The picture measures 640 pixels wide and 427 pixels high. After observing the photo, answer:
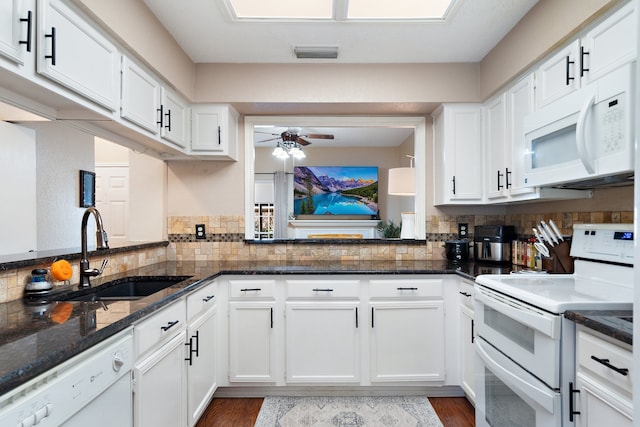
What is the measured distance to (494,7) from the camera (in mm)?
2029

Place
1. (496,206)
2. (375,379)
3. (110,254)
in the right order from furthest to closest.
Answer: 1. (496,206)
2. (375,379)
3. (110,254)

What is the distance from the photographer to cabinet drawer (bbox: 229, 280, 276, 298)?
2.43 m

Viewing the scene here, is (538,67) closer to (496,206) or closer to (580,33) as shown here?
(580,33)

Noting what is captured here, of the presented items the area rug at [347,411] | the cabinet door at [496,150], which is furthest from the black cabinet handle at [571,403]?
the cabinet door at [496,150]

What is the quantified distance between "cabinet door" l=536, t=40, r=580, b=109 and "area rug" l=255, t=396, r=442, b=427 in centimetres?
200

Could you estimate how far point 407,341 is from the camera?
7.97 ft

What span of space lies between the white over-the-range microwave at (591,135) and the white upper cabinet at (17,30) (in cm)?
206

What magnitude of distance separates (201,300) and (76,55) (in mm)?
1367

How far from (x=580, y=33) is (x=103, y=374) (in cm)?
246

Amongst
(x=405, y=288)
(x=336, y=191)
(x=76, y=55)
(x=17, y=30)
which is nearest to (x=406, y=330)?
(x=405, y=288)

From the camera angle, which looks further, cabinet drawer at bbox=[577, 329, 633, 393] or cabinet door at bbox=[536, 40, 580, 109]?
cabinet door at bbox=[536, 40, 580, 109]

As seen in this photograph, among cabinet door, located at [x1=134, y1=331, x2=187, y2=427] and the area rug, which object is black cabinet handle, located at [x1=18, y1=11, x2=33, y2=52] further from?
the area rug

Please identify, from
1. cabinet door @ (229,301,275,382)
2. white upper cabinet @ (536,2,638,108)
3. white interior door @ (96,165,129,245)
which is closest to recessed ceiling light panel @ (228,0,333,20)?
white upper cabinet @ (536,2,638,108)

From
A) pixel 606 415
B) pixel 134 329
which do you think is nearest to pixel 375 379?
pixel 606 415
